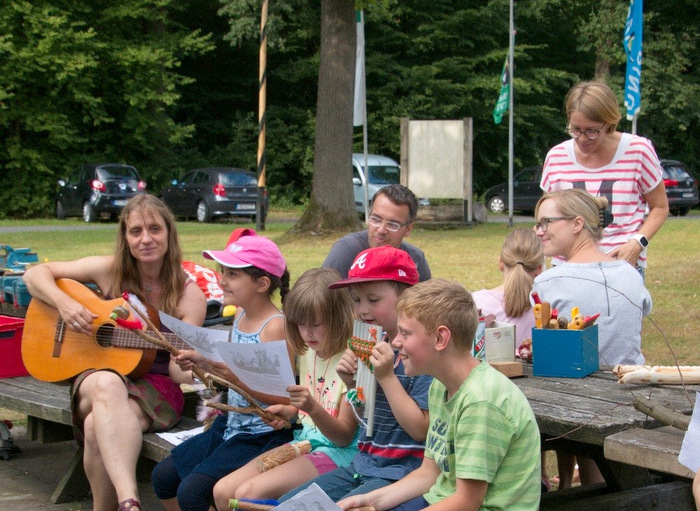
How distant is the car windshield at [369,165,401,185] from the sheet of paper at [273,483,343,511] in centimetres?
2261

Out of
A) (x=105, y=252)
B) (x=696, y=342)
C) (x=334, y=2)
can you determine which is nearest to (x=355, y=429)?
(x=696, y=342)

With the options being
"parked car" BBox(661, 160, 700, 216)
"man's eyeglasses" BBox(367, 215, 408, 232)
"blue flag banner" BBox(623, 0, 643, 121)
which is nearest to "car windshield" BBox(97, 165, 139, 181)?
"parked car" BBox(661, 160, 700, 216)

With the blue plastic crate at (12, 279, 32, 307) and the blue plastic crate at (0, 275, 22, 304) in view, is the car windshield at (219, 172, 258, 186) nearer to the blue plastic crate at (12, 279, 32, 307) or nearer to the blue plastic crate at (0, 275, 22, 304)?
the blue plastic crate at (0, 275, 22, 304)

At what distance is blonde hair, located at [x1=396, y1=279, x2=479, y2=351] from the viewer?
2.88 m

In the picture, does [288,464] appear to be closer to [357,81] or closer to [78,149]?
[357,81]

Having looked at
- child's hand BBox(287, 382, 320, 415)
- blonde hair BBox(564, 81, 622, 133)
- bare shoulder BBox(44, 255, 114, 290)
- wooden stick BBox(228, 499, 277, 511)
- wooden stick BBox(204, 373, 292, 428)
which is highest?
blonde hair BBox(564, 81, 622, 133)

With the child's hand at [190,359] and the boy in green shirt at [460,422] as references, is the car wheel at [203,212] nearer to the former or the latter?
the child's hand at [190,359]

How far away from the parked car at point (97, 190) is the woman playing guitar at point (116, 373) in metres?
19.0

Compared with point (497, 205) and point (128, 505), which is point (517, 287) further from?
point (497, 205)

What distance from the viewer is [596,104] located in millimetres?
4391

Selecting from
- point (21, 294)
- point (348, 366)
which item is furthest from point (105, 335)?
point (348, 366)

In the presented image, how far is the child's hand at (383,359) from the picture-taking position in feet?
9.98

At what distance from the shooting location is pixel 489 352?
3.71 meters

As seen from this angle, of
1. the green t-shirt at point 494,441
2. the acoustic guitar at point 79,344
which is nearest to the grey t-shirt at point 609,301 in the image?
the green t-shirt at point 494,441
